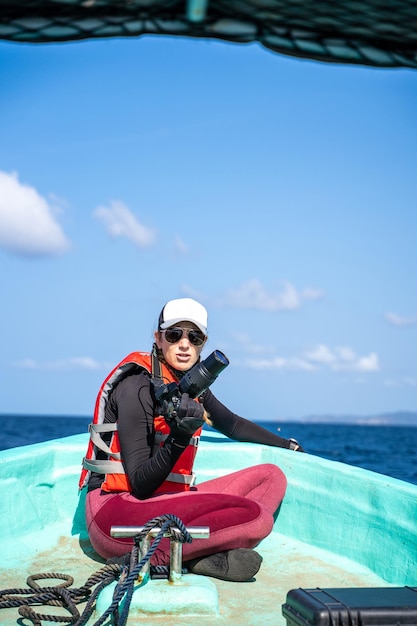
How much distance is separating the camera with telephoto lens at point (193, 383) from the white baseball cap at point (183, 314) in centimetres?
41

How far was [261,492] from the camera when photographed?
11.9ft

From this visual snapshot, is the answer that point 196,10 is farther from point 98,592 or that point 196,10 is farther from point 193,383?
point 98,592

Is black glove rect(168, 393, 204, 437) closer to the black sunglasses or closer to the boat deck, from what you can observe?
the black sunglasses

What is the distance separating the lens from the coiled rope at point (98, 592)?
Result: 2.30 meters

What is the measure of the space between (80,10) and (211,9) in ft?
0.85

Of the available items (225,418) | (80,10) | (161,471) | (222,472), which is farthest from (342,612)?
(222,472)

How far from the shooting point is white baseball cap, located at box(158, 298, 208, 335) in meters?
3.18

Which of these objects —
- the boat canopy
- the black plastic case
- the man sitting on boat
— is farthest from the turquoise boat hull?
the boat canopy

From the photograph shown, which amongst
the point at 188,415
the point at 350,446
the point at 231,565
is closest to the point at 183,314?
the point at 188,415

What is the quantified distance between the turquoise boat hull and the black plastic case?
0.75 meters

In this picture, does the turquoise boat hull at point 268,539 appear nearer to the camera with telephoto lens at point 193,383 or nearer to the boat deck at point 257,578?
the boat deck at point 257,578

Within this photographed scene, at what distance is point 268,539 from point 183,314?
148cm

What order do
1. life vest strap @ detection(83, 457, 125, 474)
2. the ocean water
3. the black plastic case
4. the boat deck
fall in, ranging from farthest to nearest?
the ocean water < life vest strap @ detection(83, 457, 125, 474) < the boat deck < the black plastic case

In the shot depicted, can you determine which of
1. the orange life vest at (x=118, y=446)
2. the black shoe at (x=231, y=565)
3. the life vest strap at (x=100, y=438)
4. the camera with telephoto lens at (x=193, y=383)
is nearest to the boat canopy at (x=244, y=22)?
the camera with telephoto lens at (x=193, y=383)
